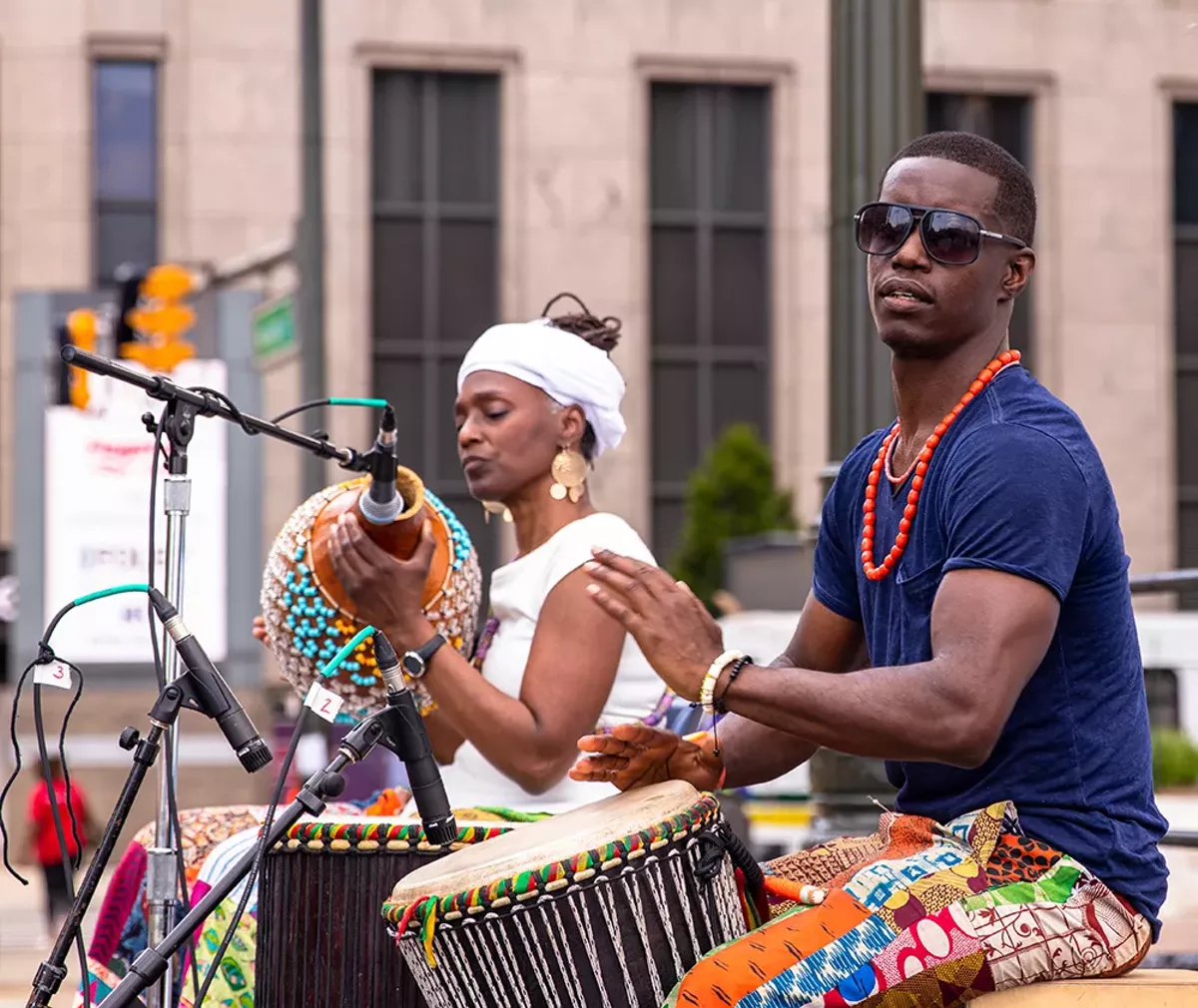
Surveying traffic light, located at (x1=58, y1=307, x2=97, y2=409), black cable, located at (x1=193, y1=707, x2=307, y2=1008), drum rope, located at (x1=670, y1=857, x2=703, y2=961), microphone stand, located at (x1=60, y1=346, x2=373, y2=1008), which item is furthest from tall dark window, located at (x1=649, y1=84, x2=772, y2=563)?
drum rope, located at (x1=670, y1=857, x2=703, y2=961)

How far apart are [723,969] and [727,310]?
25248 millimetres

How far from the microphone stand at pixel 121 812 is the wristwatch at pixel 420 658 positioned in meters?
0.41

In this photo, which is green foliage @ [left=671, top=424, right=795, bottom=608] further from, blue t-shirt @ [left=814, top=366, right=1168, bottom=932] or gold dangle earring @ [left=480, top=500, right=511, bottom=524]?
blue t-shirt @ [left=814, top=366, right=1168, bottom=932]

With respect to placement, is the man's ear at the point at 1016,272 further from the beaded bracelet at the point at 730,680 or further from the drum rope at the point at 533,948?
the drum rope at the point at 533,948

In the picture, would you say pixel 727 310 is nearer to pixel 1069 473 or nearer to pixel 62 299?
pixel 62 299

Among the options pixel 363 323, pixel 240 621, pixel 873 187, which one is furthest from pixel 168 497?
pixel 363 323

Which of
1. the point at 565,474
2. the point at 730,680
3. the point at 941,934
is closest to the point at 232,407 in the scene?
the point at 565,474

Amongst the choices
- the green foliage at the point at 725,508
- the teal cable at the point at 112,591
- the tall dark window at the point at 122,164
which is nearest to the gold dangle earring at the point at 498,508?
the teal cable at the point at 112,591

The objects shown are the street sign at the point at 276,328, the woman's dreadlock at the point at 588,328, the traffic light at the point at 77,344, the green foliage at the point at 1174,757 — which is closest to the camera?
the woman's dreadlock at the point at 588,328

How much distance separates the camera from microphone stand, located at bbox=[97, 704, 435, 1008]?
3191mm

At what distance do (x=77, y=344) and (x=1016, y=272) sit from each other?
13.4 metres

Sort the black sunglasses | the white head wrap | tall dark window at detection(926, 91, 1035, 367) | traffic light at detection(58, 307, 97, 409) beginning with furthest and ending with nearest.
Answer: tall dark window at detection(926, 91, 1035, 367) < traffic light at detection(58, 307, 97, 409) < the white head wrap < the black sunglasses

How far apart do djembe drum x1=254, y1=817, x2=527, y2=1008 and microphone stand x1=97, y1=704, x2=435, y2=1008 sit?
0.18m

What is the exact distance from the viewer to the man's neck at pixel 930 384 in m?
3.10
